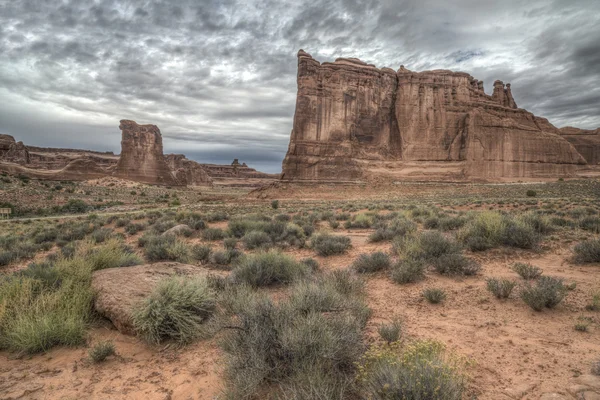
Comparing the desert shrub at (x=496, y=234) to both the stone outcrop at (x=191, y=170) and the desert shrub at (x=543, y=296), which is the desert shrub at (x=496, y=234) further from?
the stone outcrop at (x=191, y=170)

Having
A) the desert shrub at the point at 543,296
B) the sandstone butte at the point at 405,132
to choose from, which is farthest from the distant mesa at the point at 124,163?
the desert shrub at the point at 543,296

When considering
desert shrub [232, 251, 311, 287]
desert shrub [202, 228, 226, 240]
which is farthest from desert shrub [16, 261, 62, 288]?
desert shrub [202, 228, 226, 240]

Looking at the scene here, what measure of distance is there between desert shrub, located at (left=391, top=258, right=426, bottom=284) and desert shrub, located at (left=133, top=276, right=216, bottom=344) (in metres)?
3.25

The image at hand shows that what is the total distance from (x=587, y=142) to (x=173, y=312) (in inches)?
3858

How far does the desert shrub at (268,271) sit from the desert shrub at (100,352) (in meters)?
2.15

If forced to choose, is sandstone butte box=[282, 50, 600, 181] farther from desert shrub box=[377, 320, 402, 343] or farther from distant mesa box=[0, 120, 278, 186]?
desert shrub box=[377, 320, 402, 343]

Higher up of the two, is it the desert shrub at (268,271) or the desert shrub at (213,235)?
the desert shrub at (268,271)

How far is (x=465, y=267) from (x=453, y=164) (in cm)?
4852

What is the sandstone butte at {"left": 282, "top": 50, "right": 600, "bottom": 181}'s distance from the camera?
4591 centimetres

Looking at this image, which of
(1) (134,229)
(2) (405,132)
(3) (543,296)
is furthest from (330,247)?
(2) (405,132)

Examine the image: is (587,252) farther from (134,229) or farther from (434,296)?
(134,229)

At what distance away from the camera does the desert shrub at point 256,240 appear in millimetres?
9055

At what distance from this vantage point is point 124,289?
4.34 meters

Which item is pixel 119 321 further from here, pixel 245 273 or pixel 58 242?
pixel 58 242
